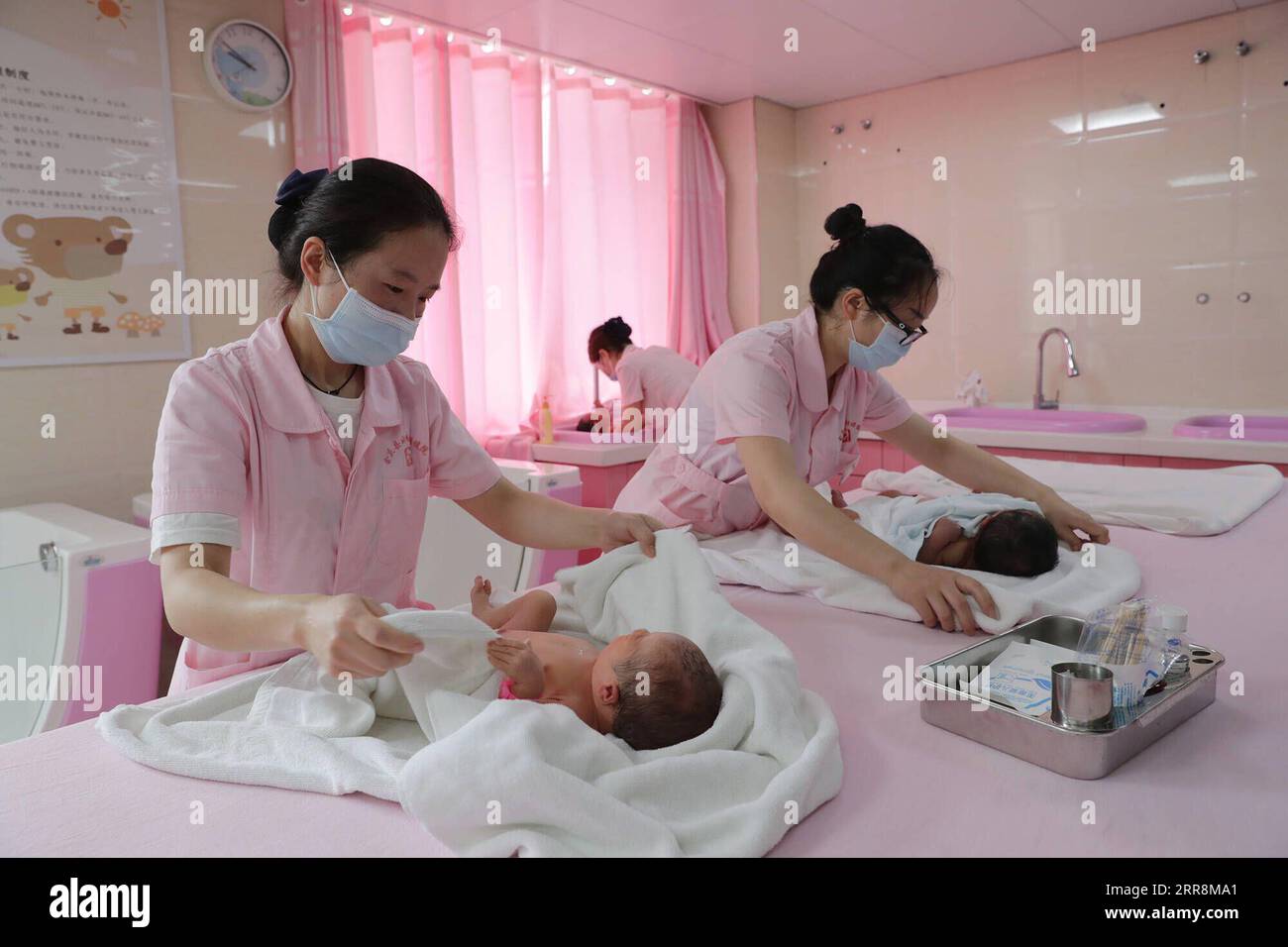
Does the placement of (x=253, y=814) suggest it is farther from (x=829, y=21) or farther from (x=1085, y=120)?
(x=1085, y=120)

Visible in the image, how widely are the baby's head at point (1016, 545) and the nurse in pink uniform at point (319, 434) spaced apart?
2.20 feet

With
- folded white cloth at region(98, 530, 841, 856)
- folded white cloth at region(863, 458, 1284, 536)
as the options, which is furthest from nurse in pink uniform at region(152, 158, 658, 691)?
folded white cloth at region(863, 458, 1284, 536)

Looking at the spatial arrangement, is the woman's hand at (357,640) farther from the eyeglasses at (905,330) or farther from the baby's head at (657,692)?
the eyeglasses at (905,330)

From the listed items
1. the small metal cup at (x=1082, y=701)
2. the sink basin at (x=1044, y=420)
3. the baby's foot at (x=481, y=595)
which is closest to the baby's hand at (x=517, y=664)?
the baby's foot at (x=481, y=595)

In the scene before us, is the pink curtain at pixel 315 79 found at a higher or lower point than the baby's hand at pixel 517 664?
higher

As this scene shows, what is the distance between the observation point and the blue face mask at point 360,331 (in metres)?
1.25

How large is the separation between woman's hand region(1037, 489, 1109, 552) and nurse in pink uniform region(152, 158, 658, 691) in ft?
3.01

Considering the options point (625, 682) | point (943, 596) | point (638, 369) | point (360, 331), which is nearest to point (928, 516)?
point (943, 596)

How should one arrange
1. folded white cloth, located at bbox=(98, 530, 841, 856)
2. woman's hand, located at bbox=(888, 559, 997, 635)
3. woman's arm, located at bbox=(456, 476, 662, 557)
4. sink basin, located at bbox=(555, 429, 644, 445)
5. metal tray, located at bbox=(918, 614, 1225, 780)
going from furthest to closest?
sink basin, located at bbox=(555, 429, 644, 445) < woman's arm, located at bbox=(456, 476, 662, 557) < woman's hand, located at bbox=(888, 559, 997, 635) < metal tray, located at bbox=(918, 614, 1225, 780) < folded white cloth, located at bbox=(98, 530, 841, 856)

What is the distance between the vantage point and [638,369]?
3.71 m

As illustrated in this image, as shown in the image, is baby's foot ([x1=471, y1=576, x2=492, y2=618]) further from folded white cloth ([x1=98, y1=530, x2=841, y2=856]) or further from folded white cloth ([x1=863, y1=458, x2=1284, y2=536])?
folded white cloth ([x1=863, y1=458, x2=1284, y2=536])

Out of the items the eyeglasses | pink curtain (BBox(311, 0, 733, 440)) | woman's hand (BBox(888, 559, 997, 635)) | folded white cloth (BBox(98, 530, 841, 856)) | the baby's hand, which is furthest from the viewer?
pink curtain (BBox(311, 0, 733, 440))

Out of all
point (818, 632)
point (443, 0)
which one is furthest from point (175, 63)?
point (818, 632)

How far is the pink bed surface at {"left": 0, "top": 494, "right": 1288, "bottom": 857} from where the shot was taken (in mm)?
800
